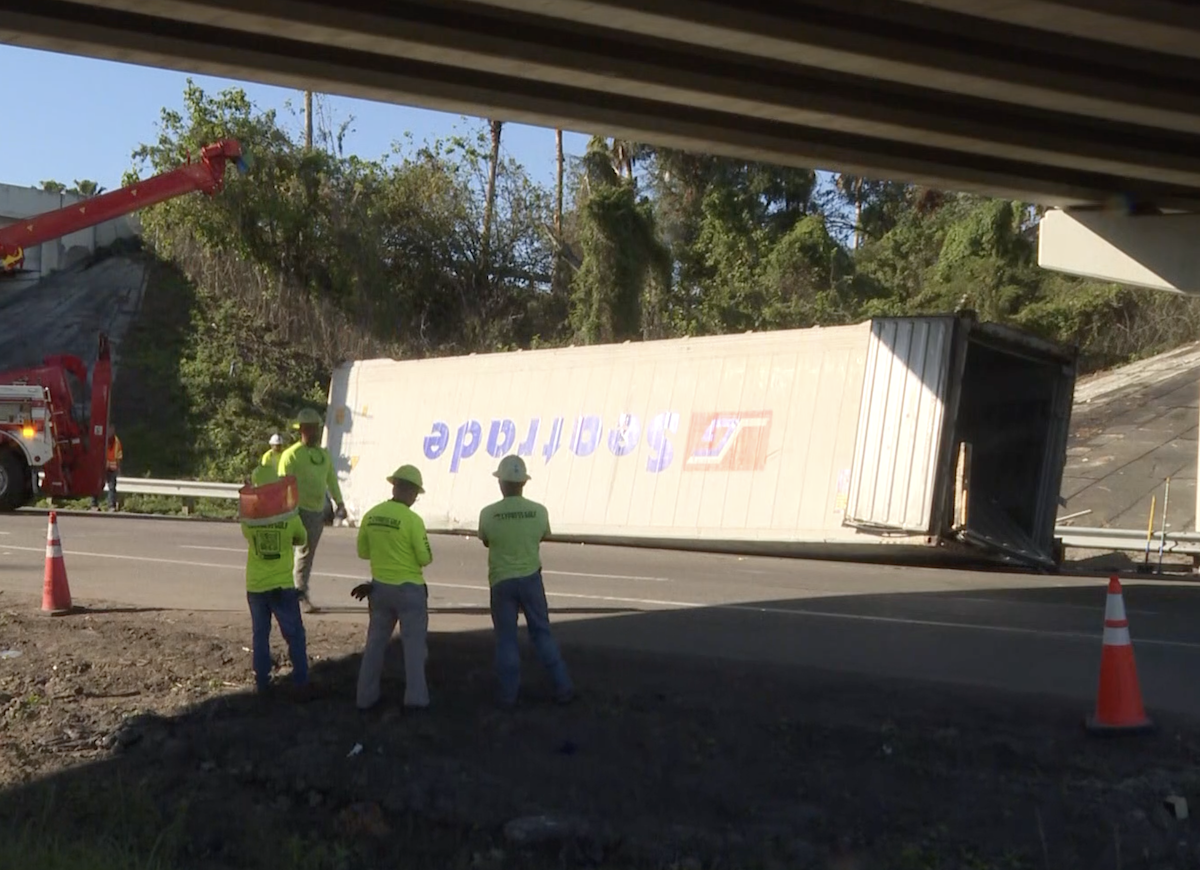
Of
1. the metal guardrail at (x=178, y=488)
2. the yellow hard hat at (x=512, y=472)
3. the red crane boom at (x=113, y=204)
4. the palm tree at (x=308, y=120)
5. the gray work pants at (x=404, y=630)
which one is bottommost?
the metal guardrail at (x=178, y=488)

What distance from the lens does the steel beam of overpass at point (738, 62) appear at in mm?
11906

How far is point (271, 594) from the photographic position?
30.8 feet

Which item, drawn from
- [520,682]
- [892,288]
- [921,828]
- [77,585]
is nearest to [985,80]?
[520,682]

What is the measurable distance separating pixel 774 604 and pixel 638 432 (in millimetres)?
7748

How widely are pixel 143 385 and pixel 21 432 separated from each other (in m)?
13.7

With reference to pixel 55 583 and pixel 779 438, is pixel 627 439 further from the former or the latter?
pixel 55 583

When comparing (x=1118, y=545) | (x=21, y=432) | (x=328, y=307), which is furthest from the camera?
(x=328, y=307)

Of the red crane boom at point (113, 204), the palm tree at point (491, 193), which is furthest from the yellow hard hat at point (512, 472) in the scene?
the palm tree at point (491, 193)

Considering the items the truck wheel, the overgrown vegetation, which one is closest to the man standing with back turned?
the truck wheel

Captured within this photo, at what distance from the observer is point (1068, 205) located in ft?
68.3

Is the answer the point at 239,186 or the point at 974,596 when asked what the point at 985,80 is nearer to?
the point at 974,596

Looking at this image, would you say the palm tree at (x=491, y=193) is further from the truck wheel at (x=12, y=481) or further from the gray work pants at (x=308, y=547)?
the gray work pants at (x=308, y=547)

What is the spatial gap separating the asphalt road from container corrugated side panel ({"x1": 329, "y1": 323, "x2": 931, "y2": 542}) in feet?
2.49

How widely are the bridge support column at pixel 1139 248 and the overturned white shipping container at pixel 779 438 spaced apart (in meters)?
2.88
